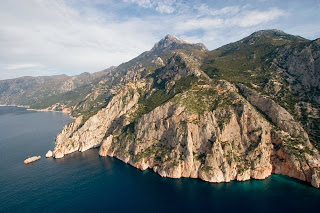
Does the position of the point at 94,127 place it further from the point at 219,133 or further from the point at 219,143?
the point at 219,143

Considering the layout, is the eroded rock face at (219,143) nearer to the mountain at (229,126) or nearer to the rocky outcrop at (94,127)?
the mountain at (229,126)

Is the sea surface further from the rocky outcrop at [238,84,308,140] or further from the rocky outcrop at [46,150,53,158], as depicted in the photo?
the rocky outcrop at [238,84,308,140]

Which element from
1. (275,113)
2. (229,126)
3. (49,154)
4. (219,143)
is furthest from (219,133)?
(49,154)

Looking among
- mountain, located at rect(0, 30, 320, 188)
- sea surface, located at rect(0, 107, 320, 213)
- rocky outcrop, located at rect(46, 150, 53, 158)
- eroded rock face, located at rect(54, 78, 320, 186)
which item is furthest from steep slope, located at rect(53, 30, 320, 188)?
sea surface, located at rect(0, 107, 320, 213)

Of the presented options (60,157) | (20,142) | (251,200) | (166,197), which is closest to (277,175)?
(251,200)

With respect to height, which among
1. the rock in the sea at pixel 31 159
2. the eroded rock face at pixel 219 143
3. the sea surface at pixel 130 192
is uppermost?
the eroded rock face at pixel 219 143

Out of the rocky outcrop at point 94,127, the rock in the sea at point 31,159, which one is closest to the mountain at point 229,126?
the rocky outcrop at point 94,127

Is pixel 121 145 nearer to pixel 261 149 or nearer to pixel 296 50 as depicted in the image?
pixel 261 149
